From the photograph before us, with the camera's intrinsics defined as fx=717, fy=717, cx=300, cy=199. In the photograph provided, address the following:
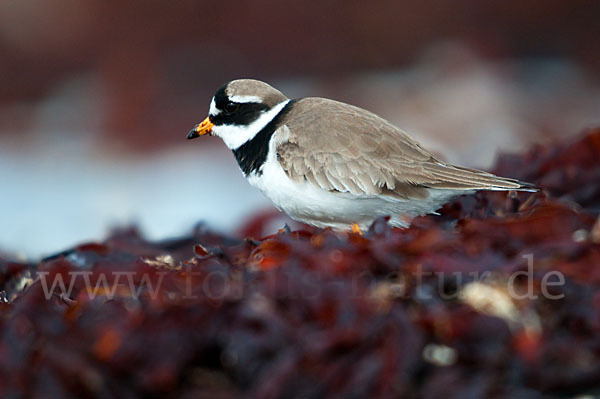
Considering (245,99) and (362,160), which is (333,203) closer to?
(362,160)

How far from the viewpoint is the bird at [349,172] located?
3.67m

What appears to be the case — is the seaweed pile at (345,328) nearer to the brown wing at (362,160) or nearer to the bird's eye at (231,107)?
the brown wing at (362,160)

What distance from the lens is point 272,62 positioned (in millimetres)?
9359

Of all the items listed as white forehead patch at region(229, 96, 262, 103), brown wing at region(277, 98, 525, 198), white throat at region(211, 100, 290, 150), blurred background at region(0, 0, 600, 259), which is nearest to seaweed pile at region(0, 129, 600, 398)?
brown wing at region(277, 98, 525, 198)

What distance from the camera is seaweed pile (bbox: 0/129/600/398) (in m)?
1.99

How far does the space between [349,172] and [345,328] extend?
68.3 inches

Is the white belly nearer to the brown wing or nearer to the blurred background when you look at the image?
the brown wing

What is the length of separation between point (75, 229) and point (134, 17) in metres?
3.58

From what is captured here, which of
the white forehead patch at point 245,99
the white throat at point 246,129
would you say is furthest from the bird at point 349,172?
the white forehead patch at point 245,99

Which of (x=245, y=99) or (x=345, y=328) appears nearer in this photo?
(x=345, y=328)

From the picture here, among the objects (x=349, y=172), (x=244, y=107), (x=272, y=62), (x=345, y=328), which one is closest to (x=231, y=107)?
(x=244, y=107)

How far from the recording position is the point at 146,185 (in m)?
7.88

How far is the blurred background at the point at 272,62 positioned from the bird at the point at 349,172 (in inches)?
191

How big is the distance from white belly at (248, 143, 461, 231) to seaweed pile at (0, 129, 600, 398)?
1.11 m
